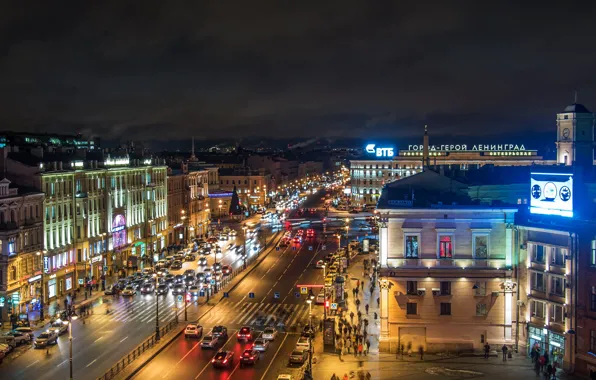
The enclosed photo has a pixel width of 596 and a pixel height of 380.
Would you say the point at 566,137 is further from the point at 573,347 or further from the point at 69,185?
the point at 69,185

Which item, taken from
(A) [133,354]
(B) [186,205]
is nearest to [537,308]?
(A) [133,354]

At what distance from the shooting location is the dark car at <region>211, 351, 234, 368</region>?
155ft

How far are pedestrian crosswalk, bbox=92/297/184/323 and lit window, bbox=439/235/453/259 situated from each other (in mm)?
24567

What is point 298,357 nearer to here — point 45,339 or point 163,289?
point 45,339

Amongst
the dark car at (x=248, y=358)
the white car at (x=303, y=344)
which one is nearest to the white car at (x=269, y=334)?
the white car at (x=303, y=344)

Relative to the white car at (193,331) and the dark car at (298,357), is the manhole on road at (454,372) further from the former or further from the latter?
the white car at (193,331)

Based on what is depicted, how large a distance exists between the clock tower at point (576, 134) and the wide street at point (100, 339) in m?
43.8

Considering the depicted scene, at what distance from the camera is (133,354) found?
49562 millimetres

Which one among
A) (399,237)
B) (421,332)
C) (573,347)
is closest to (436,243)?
(399,237)

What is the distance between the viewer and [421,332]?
169 ft

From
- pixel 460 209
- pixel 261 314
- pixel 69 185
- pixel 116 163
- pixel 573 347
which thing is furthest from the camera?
pixel 116 163

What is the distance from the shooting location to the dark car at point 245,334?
55062 millimetres

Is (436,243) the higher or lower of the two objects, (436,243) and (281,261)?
the higher

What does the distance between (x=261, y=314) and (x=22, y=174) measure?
27.6 m
